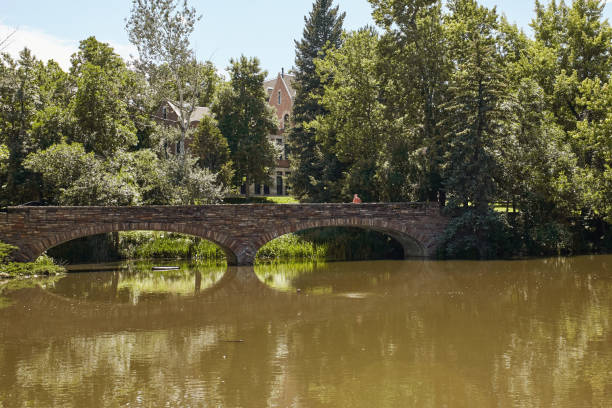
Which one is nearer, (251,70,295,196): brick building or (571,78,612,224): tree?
(571,78,612,224): tree

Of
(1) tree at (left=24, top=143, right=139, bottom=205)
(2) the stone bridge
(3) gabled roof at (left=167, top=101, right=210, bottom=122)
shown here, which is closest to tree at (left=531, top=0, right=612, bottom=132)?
(2) the stone bridge

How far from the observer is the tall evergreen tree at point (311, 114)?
40.2 m

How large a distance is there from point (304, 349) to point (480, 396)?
136 inches

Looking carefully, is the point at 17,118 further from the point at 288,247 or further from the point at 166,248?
the point at 288,247

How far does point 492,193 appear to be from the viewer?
1058 inches

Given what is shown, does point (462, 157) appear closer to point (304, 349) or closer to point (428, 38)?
point (428, 38)

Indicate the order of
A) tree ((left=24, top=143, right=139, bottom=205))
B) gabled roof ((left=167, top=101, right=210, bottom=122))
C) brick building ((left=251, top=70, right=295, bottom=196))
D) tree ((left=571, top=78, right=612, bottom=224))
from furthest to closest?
brick building ((left=251, top=70, right=295, bottom=196)) < gabled roof ((left=167, top=101, right=210, bottom=122)) < tree ((left=571, top=78, right=612, bottom=224)) < tree ((left=24, top=143, right=139, bottom=205))

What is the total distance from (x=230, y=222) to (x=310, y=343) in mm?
14133

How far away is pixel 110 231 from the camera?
73.4ft

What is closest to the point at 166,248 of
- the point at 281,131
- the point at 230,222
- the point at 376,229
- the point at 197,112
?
the point at 230,222

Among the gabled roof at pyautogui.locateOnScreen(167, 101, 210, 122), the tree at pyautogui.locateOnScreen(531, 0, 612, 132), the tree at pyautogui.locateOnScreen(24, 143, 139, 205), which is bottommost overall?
the tree at pyautogui.locateOnScreen(24, 143, 139, 205)

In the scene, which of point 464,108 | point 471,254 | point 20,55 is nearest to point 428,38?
point 464,108

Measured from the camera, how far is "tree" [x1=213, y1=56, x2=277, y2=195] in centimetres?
4828

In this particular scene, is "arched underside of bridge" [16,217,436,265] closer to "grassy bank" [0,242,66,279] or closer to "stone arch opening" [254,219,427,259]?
"stone arch opening" [254,219,427,259]
